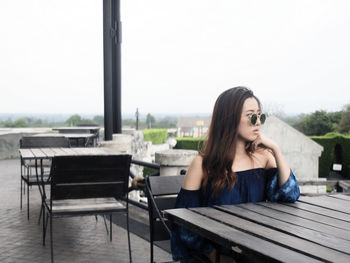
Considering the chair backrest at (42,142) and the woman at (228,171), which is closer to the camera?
the woman at (228,171)

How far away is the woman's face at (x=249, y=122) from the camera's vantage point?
1.99m

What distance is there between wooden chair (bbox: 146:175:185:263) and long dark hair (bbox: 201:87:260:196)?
1.58 ft

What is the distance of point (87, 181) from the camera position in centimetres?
330

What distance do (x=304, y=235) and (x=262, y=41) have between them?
301ft

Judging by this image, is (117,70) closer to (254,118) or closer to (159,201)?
(159,201)

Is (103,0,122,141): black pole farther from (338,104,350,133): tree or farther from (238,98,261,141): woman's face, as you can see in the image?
(338,104,350,133): tree

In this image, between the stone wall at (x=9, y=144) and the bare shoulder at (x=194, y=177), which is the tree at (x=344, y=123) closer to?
the stone wall at (x=9, y=144)

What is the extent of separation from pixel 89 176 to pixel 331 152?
20231 millimetres

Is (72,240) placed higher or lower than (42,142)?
lower

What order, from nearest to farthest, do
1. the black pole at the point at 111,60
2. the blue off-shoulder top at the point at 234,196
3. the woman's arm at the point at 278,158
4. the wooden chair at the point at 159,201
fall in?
the blue off-shoulder top at the point at 234,196 < the woman's arm at the point at 278,158 < the wooden chair at the point at 159,201 < the black pole at the point at 111,60

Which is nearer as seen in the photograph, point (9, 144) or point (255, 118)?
point (255, 118)

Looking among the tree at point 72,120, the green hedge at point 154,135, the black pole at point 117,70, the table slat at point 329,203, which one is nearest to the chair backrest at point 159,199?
the table slat at point 329,203

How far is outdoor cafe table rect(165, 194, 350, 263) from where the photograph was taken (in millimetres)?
1314

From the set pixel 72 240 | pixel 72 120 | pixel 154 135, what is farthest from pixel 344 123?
pixel 72 240
